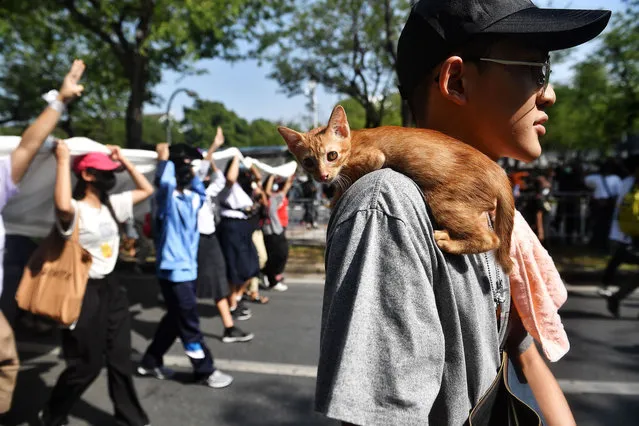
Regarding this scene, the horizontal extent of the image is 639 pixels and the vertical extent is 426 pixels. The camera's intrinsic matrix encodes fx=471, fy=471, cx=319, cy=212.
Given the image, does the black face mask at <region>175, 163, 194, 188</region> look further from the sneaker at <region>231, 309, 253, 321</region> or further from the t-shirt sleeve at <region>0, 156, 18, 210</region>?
the sneaker at <region>231, 309, 253, 321</region>

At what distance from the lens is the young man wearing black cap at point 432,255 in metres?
0.84

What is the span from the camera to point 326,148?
1774 millimetres

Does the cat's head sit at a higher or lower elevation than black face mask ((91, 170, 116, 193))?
higher

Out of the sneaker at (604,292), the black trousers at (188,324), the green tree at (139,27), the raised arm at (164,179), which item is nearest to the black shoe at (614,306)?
the sneaker at (604,292)

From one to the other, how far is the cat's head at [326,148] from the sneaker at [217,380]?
11.2 feet

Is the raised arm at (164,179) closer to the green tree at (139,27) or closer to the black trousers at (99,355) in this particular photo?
the black trousers at (99,355)

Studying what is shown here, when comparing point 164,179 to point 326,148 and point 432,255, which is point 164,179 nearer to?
point 326,148

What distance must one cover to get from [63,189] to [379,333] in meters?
3.24

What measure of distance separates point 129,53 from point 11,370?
12.2m

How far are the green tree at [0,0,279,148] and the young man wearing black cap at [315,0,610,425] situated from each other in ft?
36.6

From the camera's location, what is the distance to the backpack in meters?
6.42

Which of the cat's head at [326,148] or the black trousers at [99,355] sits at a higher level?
the cat's head at [326,148]

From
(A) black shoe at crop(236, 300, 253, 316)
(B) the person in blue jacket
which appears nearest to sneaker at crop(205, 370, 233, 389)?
(B) the person in blue jacket

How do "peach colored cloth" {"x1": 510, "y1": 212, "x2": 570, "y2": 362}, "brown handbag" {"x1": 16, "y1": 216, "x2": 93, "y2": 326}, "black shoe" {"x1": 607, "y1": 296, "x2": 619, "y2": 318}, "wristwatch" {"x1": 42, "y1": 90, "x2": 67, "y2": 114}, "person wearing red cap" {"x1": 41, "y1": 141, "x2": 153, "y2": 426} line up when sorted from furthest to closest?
1. "black shoe" {"x1": 607, "y1": 296, "x2": 619, "y2": 318}
2. "person wearing red cap" {"x1": 41, "y1": 141, "x2": 153, "y2": 426}
3. "brown handbag" {"x1": 16, "y1": 216, "x2": 93, "y2": 326}
4. "wristwatch" {"x1": 42, "y1": 90, "x2": 67, "y2": 114}
5. "peach colored cloth" {"x1": 510, "y1": 212, "x2": 570, "y2": 362}
